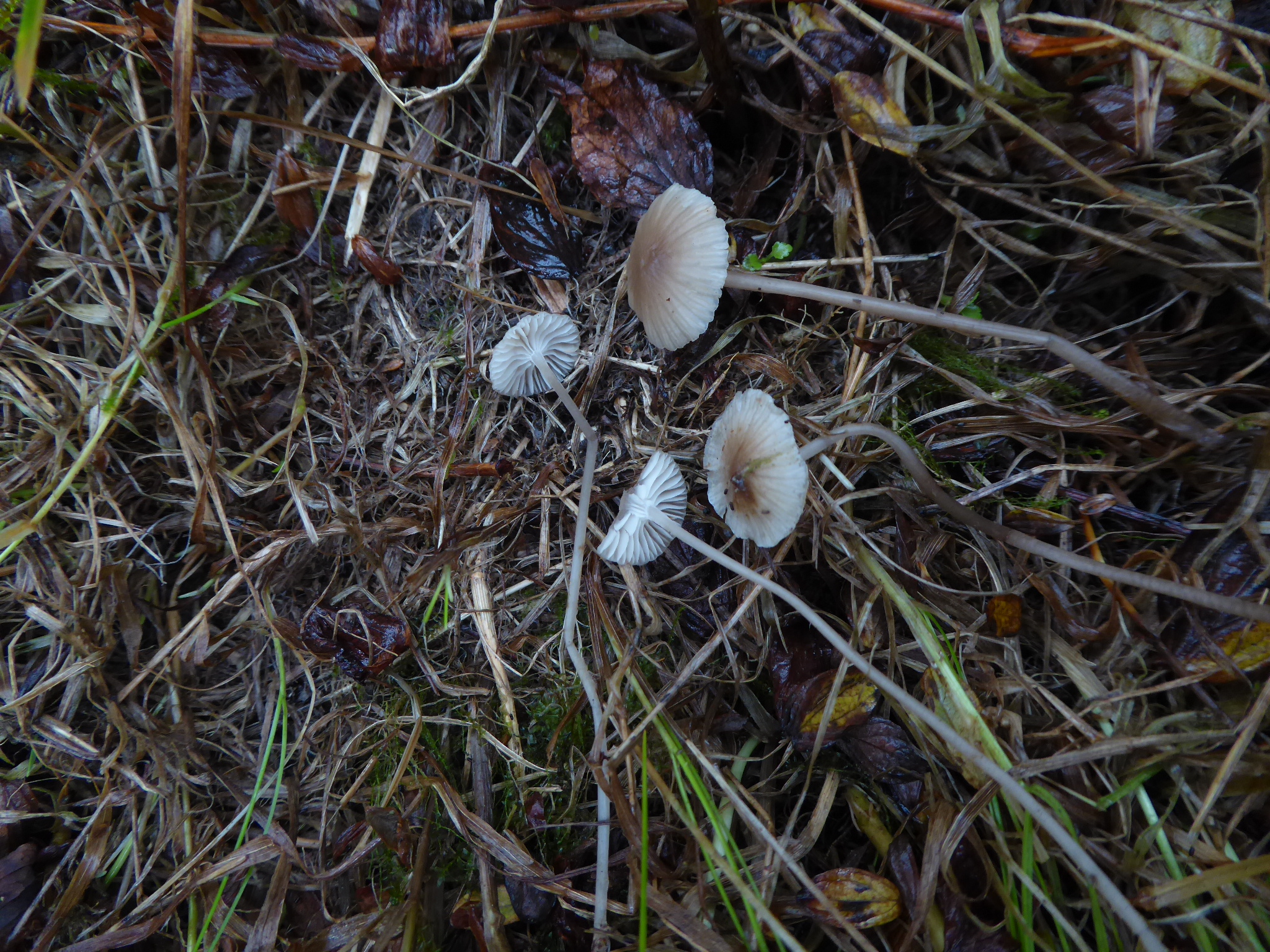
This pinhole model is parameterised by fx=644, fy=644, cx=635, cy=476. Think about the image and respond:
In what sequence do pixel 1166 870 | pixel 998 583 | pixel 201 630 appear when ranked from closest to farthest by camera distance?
pixel 1166 870 < pixel 998 583 < pixel 201 630

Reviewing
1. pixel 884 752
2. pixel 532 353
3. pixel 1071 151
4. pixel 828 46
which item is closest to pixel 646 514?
pixel 532 353

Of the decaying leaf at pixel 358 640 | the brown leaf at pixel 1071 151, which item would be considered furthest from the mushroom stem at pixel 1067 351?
the decaying leaf at pixel 358 640

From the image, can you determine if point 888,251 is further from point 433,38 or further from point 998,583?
point 433,38

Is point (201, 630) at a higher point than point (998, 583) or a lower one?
lower

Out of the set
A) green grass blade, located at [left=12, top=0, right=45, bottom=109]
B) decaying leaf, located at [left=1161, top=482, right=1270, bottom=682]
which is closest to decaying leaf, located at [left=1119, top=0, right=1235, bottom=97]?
decaying leaf, located at [left=1161, top=482, right=1270, bottom=682]

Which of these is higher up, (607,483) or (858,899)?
(607,483)

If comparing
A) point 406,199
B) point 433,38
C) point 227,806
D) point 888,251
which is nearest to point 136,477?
point 227,806

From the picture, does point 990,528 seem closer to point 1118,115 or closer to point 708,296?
point 708,296
